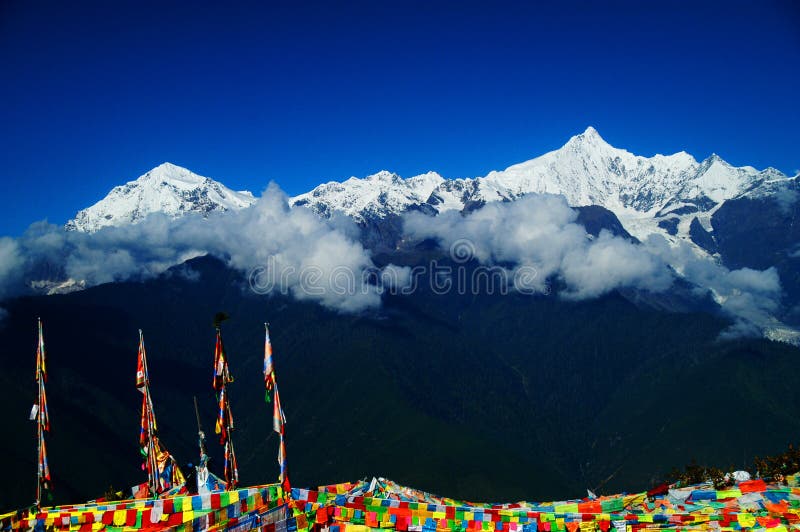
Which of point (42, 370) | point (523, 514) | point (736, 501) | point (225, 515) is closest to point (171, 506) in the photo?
point (225, 515)

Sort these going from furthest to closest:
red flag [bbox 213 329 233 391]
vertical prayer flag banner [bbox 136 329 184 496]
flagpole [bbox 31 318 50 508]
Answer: vertical prayer flag banner [bbox 136 329 184 496] < flagpole [bbox 31 318 50 508] < red flag [bbox 213 329 233 391]

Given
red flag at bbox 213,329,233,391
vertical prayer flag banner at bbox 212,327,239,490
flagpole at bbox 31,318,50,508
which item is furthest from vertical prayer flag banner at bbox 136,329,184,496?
red flag at bbox 213,329,233,391

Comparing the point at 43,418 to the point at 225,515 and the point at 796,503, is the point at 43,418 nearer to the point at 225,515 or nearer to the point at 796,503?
the point at 225,515

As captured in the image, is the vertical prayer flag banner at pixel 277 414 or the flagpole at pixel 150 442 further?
the flagpole at pixel 150 442

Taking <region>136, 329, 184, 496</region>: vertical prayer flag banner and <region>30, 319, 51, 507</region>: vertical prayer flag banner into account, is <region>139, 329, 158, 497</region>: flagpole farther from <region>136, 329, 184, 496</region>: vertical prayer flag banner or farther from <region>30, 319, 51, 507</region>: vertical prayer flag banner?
<region>30, 319, 51, 507</region>: vertical prayer flag banner

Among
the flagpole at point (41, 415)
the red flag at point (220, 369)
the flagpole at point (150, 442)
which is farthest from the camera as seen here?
the flagpole at point (150, 442)

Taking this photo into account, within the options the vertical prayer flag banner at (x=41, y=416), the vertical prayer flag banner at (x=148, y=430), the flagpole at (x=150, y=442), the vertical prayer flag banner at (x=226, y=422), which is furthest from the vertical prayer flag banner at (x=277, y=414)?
the vertical prayer flag banner at (x=41, y=416)

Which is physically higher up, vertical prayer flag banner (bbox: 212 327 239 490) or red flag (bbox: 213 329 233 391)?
red flag (bbox: 213 329 233 391)

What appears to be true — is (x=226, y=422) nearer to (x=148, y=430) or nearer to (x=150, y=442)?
(x=150, y=442)

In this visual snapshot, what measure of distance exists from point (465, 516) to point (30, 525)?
31.8m

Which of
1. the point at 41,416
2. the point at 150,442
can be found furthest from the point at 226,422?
the point at 41,416

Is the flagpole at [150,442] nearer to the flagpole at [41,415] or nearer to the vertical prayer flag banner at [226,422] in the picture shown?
the flagpole at [41,415]

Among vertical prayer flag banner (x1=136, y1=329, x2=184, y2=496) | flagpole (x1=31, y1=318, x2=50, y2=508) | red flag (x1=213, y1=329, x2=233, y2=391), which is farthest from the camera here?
vertical prayer flag banner (x1=136, y1=329, x2=184, y2=496)

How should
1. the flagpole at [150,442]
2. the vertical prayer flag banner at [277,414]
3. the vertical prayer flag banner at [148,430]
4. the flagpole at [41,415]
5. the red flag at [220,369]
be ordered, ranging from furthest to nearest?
the flagpole at [150,442] < the vertical prayer flag banner at [148,430] < the flagpole at [41,415] < the red flag at [220,369] < the vertical prayer flag banner at [277,414]
